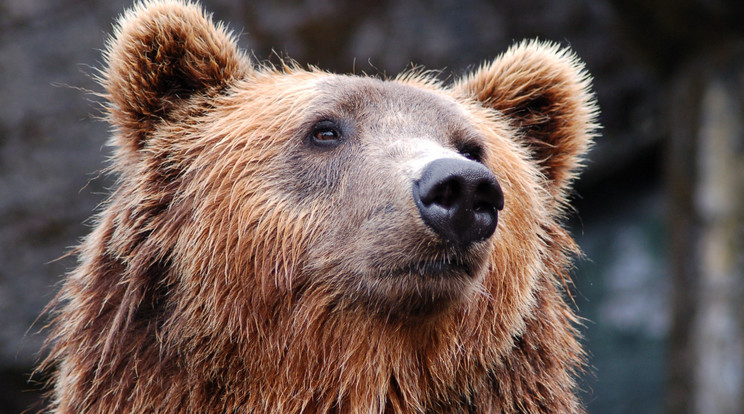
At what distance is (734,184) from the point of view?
29.3 ft

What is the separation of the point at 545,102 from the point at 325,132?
1481 millimetres

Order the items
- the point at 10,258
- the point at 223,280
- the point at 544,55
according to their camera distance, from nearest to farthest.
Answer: the point at 223,280, the point at 544,55, the point at 10,258

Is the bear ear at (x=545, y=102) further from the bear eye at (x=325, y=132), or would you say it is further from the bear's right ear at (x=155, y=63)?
the bear's right ear at (x=155, y=63)

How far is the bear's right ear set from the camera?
3824 millimetres

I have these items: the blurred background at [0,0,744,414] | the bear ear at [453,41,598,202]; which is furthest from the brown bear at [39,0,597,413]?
the blurred background at [0,0,744,414]

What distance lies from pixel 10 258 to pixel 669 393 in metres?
8.06

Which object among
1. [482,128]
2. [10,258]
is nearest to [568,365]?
[482,128]

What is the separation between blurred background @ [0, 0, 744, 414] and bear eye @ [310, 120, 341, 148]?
4525 mm

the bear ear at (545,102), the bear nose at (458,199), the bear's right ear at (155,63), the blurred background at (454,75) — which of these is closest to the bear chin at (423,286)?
the bear nose at (458,199)

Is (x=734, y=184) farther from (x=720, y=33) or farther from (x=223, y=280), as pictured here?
(x=223, y=280)

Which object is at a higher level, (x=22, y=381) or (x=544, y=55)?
(x=544, y=55)

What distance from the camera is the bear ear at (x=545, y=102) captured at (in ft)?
14.6

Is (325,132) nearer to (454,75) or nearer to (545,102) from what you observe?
(545,102)

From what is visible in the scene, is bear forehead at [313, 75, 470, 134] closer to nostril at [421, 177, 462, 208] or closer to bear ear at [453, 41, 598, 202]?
bear ear at [453, 41, 598, 202]
